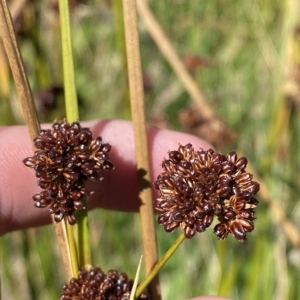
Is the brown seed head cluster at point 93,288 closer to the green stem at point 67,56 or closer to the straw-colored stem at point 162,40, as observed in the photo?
the green stem at point 67,56

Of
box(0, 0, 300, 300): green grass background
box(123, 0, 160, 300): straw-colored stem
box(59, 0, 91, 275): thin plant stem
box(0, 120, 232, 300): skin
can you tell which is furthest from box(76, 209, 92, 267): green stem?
box(0, 0, 300, 300): green grass background

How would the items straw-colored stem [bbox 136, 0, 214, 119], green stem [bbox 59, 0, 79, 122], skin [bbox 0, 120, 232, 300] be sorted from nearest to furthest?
1. green stem [bbox 59, 0, 79, 122]
2. skin [bbox 0, 120, 232, 300]
3. straw-colored stem [bbox 136, 0, 214, 119]

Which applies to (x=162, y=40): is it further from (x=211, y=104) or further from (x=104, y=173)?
(x=211, y=104)

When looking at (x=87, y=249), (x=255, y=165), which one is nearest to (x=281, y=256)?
(x=255, y=165)

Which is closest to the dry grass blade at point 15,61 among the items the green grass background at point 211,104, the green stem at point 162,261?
the green stem at point 162,261

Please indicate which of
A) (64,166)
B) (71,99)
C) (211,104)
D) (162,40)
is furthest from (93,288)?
(211,104)

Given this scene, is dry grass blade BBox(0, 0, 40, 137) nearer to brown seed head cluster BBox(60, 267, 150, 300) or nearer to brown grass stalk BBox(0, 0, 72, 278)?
brown grass stalk BBox(0, 0, 72, 278)

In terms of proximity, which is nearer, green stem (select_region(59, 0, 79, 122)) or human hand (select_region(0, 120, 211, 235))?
green stem (select_region(59, 0, 79, 122))
